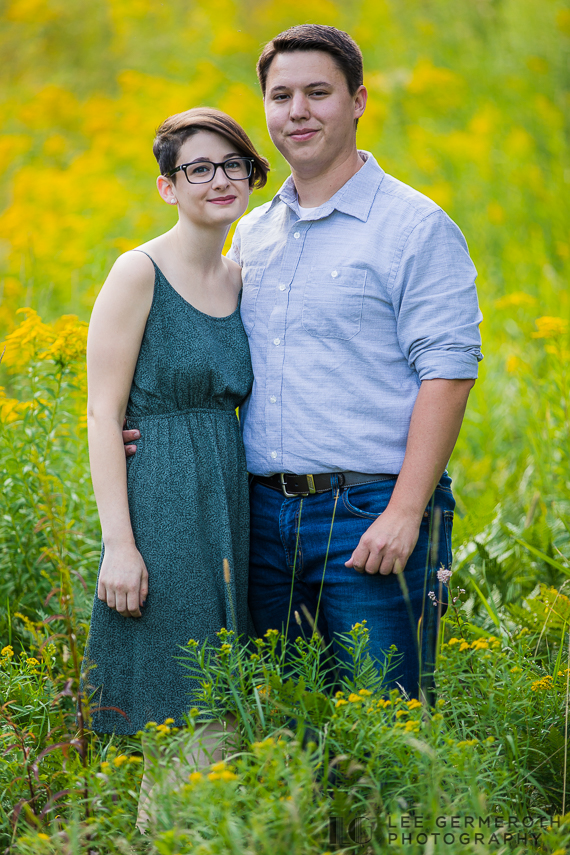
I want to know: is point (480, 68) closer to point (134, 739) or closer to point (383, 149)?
point (383, 149)

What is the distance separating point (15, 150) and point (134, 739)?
211 inches

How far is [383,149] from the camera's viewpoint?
5.98m

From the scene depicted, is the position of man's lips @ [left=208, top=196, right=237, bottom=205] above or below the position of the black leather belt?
above

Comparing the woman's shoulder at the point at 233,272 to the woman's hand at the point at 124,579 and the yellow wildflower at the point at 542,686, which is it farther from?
the yellow wildflower at the point at 542,686

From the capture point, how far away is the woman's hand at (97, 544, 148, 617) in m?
1.85

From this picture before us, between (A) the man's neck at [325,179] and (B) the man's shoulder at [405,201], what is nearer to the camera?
(B) the man's shoulder at [405,201]

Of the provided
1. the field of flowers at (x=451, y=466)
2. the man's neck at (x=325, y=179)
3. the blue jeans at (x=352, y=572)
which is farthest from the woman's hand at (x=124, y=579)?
the man's neck at (x=325, y=179)

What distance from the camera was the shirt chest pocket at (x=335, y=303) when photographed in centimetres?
199

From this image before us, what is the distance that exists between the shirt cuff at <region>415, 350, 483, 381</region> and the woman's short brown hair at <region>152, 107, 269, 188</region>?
0.73 metres

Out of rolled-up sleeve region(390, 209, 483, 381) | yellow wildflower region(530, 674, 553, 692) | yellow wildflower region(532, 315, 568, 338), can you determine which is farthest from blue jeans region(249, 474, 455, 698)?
yellow wildflower region(532, 315, 568, 338)

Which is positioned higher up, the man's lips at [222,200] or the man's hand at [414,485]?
the man's lips at [222,200]

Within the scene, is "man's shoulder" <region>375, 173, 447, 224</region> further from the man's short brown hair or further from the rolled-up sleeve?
the man's short brown hair

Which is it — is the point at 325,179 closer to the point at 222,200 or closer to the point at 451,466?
the point at 222,200

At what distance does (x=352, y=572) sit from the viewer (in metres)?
1.97
